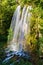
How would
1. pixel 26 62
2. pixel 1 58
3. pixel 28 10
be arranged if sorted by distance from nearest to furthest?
pixel 26 62
pixel 1 58
pixel 28 10

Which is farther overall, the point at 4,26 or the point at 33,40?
the point at 4,26

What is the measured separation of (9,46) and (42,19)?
204 centimetres

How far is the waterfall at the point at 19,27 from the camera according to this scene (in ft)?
40.2

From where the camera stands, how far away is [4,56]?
A: 34.4 ft

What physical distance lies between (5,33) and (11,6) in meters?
1.43

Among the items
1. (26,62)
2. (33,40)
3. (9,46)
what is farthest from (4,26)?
(26,62)

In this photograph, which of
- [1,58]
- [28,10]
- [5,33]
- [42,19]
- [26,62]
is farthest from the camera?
[5,33]

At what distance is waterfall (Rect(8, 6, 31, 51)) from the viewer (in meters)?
12.2

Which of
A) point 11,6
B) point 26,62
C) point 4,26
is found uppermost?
point 11,6

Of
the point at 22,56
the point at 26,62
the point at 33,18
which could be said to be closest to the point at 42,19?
the point at 33,18

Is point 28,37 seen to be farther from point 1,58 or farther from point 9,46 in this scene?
point 1,58

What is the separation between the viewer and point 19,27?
13055mm

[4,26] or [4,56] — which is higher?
[4,26]

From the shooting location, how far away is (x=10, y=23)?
14406mm
